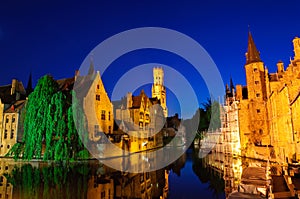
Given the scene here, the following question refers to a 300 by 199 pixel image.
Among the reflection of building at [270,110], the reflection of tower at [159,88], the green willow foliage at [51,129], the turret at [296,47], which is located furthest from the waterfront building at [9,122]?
the reflection of tower at [159,88]

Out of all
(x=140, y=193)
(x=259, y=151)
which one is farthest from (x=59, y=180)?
(x=259, y=151)

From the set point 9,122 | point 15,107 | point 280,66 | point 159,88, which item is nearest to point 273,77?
point 280,66

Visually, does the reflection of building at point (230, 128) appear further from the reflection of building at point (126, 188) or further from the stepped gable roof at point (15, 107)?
the stepped gable roof at point (15, 107)

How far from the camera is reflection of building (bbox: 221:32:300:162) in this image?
974 inches

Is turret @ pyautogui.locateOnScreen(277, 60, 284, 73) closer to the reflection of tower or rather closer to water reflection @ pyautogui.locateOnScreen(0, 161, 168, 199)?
water reflection @ pyautogui.locateOnScreen(0, 161, 168, 199)

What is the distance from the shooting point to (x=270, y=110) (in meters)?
33.5

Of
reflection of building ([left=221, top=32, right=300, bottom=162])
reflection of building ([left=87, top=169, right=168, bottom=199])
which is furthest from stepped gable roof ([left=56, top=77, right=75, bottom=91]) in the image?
reflection of building ([left=221, top=32, right=300, bottom=162])

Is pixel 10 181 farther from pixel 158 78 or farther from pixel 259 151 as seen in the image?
pixel 158 78

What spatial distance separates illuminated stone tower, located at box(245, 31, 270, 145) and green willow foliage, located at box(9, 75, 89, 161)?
25894 mm

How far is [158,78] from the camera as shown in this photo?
352ft

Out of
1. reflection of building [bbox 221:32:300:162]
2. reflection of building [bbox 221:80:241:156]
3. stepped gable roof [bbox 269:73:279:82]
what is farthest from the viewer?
reflection of building [bbox 221:80:241:156]

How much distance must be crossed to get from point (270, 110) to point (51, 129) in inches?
1194

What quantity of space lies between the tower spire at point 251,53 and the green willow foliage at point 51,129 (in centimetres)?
2930

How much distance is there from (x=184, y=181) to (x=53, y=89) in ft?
65.8
